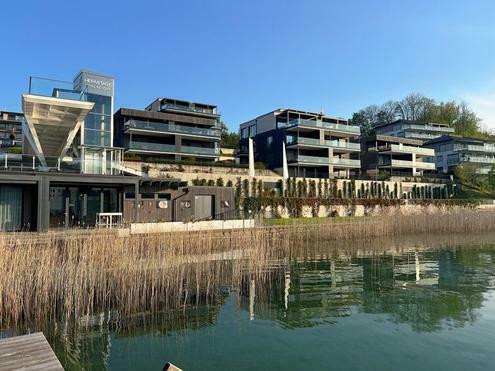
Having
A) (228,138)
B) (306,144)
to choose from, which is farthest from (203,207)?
(228,138)

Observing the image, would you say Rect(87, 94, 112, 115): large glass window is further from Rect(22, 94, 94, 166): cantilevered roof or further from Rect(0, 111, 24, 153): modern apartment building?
Rect(0, 111, 24, 153): modern apartment building

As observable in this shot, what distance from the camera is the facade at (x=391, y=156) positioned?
49.9 m

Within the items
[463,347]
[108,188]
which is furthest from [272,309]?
[108,188]

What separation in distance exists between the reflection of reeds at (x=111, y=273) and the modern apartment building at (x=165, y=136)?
25.2 metres

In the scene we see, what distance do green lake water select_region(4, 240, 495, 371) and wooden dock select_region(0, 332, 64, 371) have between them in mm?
1303

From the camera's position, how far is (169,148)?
38031 mm

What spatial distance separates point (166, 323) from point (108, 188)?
51.1ft

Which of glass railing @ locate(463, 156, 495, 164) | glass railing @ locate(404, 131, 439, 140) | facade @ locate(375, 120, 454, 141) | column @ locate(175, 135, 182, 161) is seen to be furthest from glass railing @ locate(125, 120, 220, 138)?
glass railing @ locate(404, 131, 439, 140)

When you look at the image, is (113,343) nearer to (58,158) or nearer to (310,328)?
(310,328)

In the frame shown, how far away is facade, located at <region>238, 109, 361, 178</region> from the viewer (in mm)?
42156

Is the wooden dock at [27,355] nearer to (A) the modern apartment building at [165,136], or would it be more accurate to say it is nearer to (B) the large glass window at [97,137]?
(B) the large glass window at [97,137]

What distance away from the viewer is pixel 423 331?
741 cm

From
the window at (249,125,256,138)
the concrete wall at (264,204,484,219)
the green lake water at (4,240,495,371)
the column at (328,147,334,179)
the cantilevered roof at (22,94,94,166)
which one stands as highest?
the window at (249,125,256,138)

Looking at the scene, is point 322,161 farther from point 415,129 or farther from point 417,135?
point 417,135
